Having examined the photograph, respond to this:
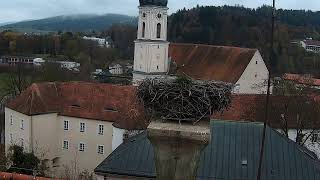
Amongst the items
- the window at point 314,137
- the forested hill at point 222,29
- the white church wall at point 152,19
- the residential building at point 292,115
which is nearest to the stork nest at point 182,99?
the residential building at point 292,115

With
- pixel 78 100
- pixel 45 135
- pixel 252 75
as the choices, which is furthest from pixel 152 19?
pixel 45 135

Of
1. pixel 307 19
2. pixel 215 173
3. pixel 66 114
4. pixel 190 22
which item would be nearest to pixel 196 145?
pixel 215 173

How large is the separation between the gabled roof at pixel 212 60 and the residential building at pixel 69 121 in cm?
910

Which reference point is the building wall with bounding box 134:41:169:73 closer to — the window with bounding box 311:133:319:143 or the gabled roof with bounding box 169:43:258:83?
the gabled roof with bounding box 169:43:258:83

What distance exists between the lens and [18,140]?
27922 millimetres

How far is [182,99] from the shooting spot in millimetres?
4379

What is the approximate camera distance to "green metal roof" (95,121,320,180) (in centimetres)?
1558

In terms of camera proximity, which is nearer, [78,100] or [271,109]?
[271,109]

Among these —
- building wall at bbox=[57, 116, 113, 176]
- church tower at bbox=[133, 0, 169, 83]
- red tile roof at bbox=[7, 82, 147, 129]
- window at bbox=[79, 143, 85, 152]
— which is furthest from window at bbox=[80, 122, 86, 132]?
church tower at bbox=[133, 0, 169, 83]

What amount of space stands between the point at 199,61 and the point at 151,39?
192 inches

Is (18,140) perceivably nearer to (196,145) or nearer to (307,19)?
(196,145)

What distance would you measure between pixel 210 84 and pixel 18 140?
24.7 metres

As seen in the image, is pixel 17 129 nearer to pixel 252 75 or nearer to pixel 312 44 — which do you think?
pixel 252 75

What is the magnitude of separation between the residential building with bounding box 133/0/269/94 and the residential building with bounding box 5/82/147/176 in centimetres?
766
